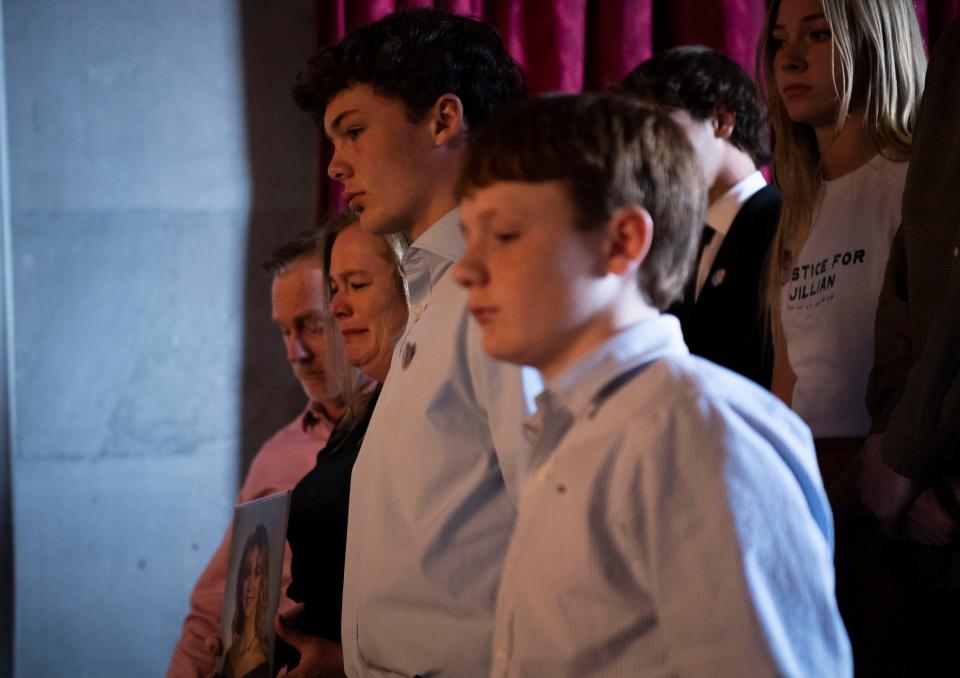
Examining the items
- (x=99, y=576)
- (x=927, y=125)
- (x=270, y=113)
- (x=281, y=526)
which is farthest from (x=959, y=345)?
(x=99, y=576)

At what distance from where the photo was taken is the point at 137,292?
9.17 feet

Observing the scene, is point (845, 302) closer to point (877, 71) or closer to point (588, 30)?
point (877, 71)

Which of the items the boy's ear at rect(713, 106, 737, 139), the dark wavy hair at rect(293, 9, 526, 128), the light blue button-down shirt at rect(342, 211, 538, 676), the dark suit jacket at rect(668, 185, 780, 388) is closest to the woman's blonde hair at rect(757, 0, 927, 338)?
the dark suit jacket at rect(668, 185, 780, 388)

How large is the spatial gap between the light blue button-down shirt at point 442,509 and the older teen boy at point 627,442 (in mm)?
216

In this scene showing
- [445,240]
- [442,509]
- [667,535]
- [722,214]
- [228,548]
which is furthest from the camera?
[228,548]

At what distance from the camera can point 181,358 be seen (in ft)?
9.27

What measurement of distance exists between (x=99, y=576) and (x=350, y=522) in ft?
5.28

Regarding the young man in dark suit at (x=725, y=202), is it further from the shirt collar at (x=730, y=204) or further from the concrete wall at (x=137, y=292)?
the concrete wall at (x=137, y=292)

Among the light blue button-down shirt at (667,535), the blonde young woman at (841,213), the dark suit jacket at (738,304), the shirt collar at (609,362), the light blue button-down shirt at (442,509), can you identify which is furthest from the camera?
the dark suit jacket at (738,304)

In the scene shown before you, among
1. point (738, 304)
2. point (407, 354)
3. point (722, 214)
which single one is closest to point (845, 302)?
point (738, 304)

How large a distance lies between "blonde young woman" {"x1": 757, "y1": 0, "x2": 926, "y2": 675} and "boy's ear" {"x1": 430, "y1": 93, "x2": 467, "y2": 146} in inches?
26.0

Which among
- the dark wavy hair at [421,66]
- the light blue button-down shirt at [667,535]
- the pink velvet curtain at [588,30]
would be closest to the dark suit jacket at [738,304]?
the dark wavy hair at [421,66]

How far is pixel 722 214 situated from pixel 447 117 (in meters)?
0.83

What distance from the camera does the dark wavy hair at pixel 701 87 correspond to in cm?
211
